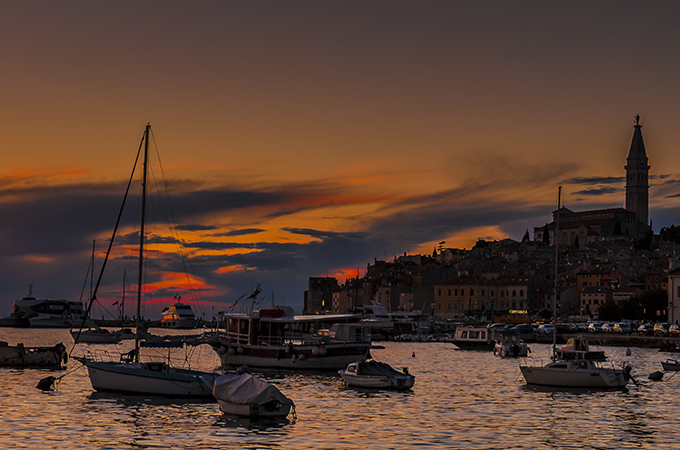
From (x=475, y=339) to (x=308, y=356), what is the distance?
45.0 m

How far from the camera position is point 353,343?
5841 cm

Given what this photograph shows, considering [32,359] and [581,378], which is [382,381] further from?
[32,359]

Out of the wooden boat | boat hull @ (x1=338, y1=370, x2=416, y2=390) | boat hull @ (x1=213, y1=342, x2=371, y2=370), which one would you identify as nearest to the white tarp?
boat hull @ (x1=338, y1=370, x2=416, y2=390)

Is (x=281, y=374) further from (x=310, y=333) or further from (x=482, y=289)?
(x=482, y=289)

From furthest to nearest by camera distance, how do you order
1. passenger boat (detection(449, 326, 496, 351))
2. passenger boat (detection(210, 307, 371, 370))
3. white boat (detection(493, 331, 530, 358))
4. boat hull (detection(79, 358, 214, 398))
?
passenger boat (detection(449, 326, 496, 351))
white boat (detection(493, 331, 530, 358))
passenger boat (detection(210, 307, 371, 370))
boat hull (detection(79, 358, 214, 398))

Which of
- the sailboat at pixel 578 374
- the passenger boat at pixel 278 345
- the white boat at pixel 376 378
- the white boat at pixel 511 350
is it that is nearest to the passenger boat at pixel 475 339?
the white boat at pixel 511 350

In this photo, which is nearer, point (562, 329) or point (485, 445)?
point (485, 445)

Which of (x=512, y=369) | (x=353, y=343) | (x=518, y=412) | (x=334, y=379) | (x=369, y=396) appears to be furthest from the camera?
(x=512, y=369)

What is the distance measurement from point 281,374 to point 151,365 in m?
17.0

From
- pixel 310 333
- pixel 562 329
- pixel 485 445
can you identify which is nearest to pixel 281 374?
pixel 310 333

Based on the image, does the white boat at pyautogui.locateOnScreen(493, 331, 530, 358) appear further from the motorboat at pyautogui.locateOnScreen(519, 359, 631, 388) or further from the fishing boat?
the motorboat at pyautogui.locateOnScreen(519, 359, 631, 388)

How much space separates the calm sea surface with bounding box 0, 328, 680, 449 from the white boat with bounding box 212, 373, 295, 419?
48 centimetres

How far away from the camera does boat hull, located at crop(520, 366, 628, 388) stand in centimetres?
4706

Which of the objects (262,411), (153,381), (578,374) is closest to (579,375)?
(578,374)
